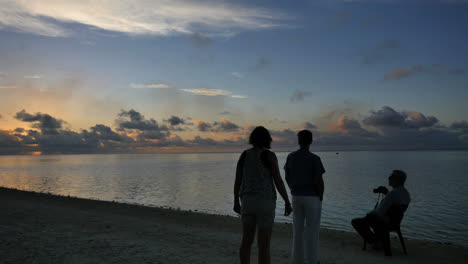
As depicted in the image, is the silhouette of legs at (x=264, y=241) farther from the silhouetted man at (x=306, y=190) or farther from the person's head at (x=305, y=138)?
the person's head at (x=305, y=138)

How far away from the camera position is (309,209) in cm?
615

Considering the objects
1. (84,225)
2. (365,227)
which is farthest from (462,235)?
(84,225)

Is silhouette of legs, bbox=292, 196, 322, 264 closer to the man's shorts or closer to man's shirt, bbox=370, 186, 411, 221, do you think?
the man's shorts

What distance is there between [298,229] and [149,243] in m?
4.54

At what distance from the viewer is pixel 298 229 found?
21.0 ft

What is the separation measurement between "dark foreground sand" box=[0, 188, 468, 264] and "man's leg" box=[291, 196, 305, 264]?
1392 mm

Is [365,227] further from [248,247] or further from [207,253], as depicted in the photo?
[248,247]

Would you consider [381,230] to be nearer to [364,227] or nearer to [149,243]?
[364,227]

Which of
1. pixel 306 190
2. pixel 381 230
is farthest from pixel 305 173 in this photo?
pixel 381 230

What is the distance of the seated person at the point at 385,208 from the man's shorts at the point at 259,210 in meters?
4.30

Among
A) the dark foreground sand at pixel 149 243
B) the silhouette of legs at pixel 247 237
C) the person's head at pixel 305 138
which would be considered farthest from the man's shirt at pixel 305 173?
the dark foreground sand at pixel 149 243

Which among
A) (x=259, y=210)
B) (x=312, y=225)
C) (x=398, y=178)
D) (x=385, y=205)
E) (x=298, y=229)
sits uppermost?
(x=398, y=178)

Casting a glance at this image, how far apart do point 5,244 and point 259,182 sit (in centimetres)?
766

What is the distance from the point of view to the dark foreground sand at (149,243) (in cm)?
776
